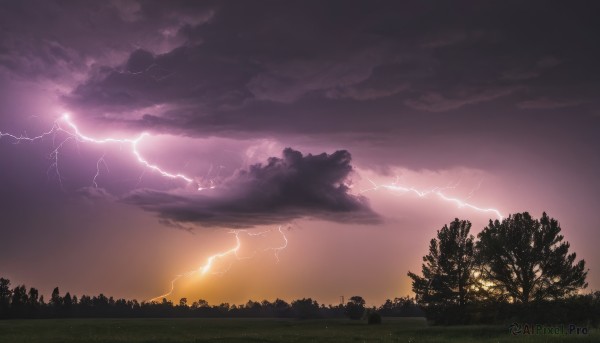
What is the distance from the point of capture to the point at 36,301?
132 metres

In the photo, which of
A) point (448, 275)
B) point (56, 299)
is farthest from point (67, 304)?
point (448, 275)

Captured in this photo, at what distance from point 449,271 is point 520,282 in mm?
8454

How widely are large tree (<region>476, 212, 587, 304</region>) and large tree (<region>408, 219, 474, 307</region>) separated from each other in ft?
17.1

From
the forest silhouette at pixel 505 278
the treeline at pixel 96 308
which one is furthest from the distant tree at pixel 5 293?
the forest silhouette at pixel 505 278

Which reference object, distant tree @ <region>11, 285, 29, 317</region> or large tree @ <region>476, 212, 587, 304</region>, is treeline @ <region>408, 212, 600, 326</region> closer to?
large tree @ <region>476, 212, 587, 304</region>

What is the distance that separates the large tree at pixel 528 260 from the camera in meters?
49.3

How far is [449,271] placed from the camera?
58188 mm

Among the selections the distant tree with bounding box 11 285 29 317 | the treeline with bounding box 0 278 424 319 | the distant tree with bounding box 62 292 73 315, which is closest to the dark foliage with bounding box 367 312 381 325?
the treeline with bounding box 0 278 424 319

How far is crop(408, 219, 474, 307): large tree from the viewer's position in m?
57.4

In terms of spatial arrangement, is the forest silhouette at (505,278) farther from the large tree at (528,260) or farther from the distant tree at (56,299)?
the distant tree at (56,299)

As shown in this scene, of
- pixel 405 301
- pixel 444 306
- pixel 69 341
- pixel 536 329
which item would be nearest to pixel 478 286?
pixel 444 306

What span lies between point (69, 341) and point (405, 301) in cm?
13705

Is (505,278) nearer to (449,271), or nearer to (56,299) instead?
(449,271)

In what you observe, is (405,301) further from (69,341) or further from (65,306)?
(69,341)
